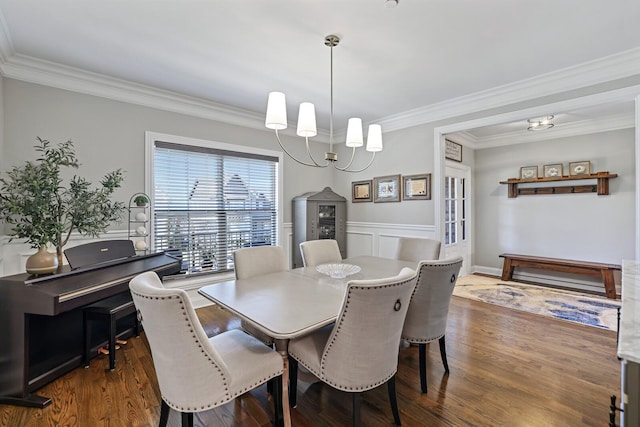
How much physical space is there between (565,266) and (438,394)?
13.2 feet

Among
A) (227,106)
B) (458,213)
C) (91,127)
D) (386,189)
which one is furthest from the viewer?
(458,213)

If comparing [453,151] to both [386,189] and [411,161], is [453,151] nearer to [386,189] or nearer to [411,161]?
[411,161]

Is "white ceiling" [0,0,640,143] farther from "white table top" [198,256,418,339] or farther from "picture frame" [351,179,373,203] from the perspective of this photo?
"white table top" [198,256,418,339]

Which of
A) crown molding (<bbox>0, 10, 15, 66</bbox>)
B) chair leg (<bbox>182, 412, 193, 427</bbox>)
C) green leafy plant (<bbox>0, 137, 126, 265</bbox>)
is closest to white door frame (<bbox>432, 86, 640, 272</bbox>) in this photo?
chair leg (<bbox>182, 412, 193, 427</bbox>)

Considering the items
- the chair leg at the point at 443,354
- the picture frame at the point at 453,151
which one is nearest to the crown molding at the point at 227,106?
the picture frame at the point at 453,151

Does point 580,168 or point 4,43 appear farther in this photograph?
point 580,168

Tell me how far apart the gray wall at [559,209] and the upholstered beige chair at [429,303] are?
13.5 ft

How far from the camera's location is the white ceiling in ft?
6.36

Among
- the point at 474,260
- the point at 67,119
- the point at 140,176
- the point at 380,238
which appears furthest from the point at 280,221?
the point at 474,260

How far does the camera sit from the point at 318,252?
3.05 meters

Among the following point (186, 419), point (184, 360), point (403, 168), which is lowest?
point (186, 419)

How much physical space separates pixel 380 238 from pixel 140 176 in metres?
3.29

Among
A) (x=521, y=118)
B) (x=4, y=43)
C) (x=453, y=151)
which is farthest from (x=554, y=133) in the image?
(x=4, y=43)

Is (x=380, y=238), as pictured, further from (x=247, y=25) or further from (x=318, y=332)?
(x=247, y=25)
